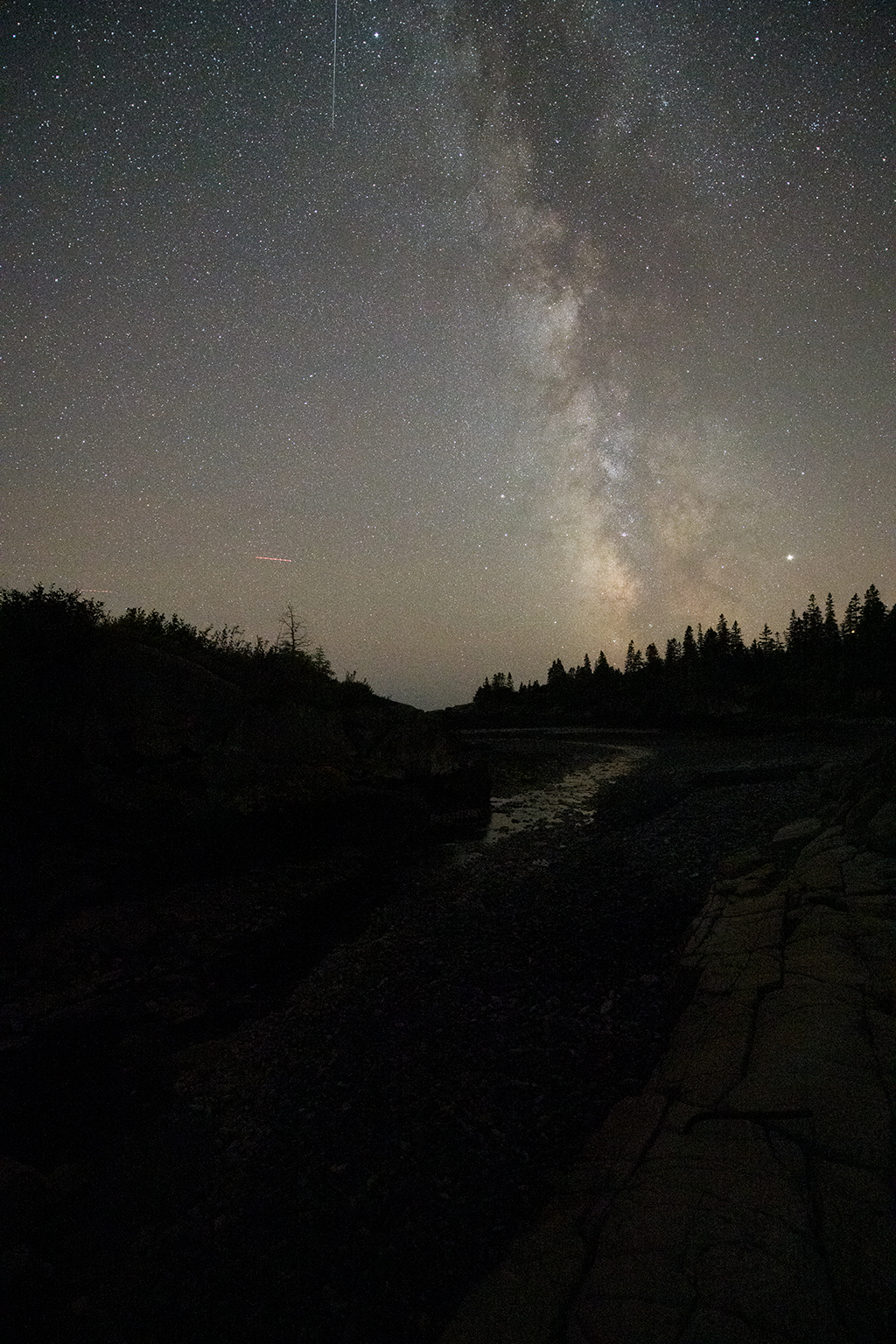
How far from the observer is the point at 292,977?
952cm

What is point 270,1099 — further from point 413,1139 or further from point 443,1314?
point 443,1314

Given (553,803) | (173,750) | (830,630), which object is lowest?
(553,803)

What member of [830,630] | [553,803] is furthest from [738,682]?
[553,803]

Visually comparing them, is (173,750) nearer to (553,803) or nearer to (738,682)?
(553,803)

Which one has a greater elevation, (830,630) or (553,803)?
(830,630)

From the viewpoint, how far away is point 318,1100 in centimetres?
635

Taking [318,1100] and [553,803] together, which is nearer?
[318,1100]

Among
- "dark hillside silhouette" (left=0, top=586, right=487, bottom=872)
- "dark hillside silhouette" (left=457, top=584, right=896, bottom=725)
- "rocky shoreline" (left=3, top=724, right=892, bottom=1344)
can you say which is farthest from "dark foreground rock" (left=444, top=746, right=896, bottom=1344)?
"dark hillside silhouette" (left=457, top=584, right=896, bottom=725)

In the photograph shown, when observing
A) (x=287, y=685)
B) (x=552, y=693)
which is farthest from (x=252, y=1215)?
(x=552, y=693)

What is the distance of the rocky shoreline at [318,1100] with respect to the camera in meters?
4.29

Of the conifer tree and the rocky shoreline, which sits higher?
the conifer tree

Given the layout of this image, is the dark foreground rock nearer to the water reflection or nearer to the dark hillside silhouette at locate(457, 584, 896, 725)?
the water reflection

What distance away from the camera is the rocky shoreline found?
14.1 feet

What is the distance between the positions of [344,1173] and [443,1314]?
5.70 ft
